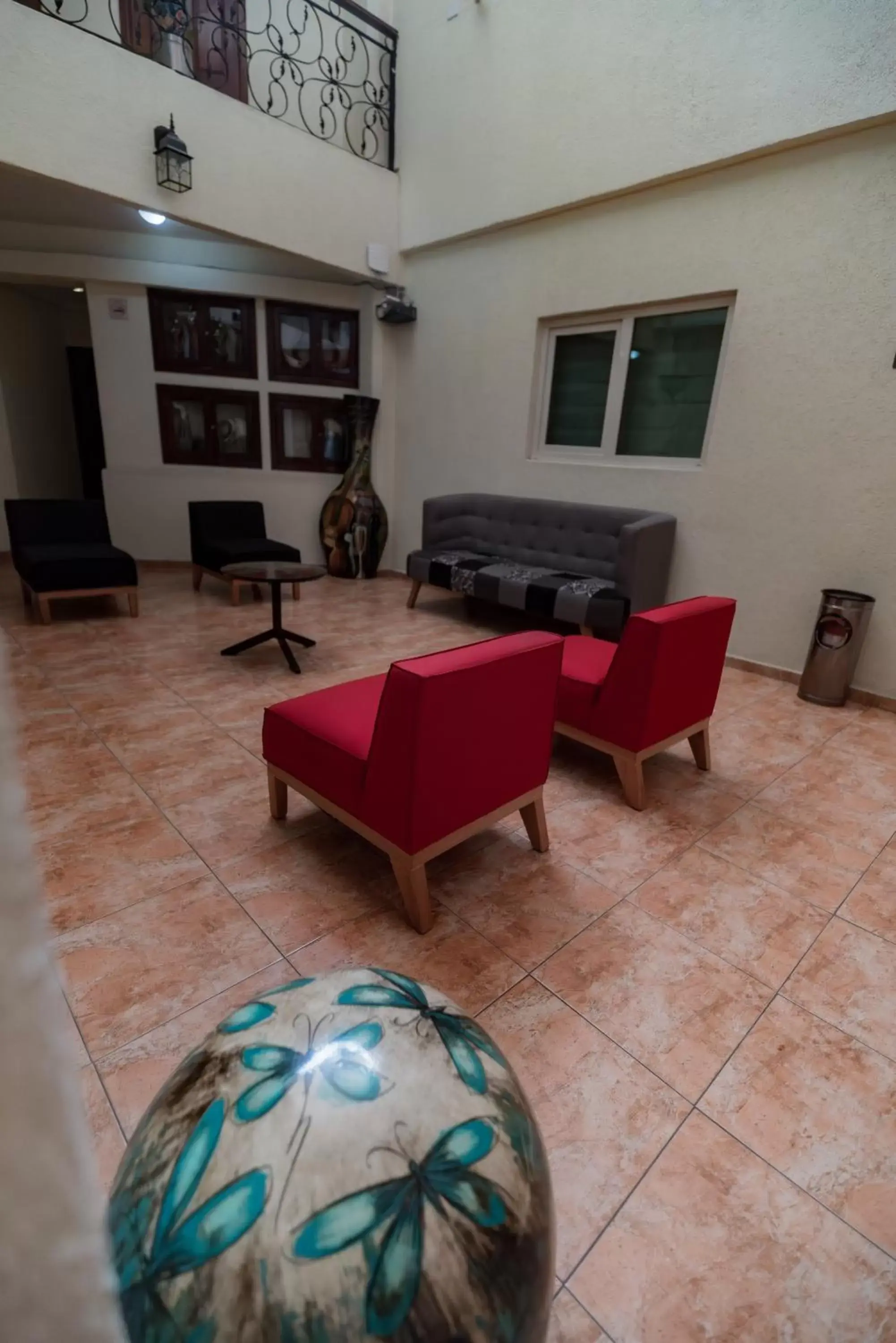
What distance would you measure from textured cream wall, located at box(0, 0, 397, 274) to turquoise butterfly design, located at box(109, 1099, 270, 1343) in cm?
451

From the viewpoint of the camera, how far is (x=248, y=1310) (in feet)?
1.40

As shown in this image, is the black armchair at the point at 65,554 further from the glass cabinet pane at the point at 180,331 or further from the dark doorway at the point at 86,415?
the dark doorway at the point at 86,415

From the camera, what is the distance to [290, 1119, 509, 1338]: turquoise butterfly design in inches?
17.0

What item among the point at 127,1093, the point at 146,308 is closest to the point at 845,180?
the point at 127,1093

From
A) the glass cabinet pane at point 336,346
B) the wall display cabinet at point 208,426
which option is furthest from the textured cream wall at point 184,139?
the wall display cabinet at point 208,426

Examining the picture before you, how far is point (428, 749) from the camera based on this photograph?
1515 mm

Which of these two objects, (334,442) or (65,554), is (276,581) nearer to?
(65,554)

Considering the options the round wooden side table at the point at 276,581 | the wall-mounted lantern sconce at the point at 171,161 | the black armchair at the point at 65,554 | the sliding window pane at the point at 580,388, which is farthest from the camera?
the sliding window pane at the point at 580,388

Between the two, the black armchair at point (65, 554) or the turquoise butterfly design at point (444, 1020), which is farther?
the black armchair at point (65, 554)

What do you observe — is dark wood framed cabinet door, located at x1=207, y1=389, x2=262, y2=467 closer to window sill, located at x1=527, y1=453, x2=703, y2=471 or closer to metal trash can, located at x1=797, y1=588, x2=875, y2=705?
window sill, located at x1=527, y1=453, x2=703, y2=471

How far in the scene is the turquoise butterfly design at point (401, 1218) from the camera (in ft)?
1.42

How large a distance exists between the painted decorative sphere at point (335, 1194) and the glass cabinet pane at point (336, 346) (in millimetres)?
6163

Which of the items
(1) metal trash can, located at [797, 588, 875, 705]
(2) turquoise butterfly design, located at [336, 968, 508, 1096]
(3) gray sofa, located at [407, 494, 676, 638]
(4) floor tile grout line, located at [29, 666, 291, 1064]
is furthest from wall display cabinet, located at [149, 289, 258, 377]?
(2) turquoise butterfly design, located at [336, 968, 508, 1096]

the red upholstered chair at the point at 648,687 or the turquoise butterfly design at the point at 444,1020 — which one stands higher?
the turquoise butterfly design at the point at 444,1020
